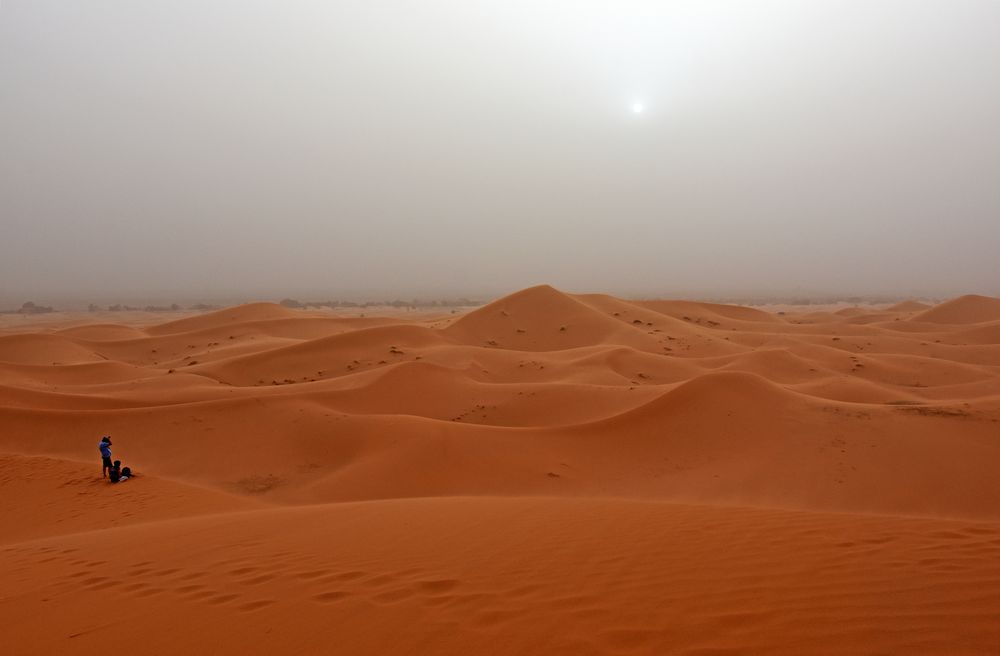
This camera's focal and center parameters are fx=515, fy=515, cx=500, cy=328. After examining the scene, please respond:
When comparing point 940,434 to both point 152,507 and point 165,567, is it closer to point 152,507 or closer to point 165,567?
point 165,567

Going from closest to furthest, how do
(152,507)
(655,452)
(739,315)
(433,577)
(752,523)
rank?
(433,577)
(752,523)
(152,507)
(655,452)
(739,315)

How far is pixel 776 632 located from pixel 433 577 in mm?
2104

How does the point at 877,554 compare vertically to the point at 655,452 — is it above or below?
above

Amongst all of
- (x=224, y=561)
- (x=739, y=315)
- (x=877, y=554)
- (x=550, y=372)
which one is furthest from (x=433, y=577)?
(x=739, y=315)

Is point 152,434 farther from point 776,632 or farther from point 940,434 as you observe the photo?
point 940,434

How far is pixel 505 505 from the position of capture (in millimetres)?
5621

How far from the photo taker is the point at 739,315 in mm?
28562

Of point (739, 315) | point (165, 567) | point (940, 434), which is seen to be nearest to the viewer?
point (165, 567)

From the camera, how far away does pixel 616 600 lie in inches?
122

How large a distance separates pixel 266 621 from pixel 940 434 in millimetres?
9169

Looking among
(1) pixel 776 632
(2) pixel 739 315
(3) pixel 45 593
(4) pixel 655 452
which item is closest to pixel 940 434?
(4) pixel 655 452

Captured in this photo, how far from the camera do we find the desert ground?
2.90m

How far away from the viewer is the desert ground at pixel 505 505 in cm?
290

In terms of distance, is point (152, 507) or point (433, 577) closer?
point (433, 577)
